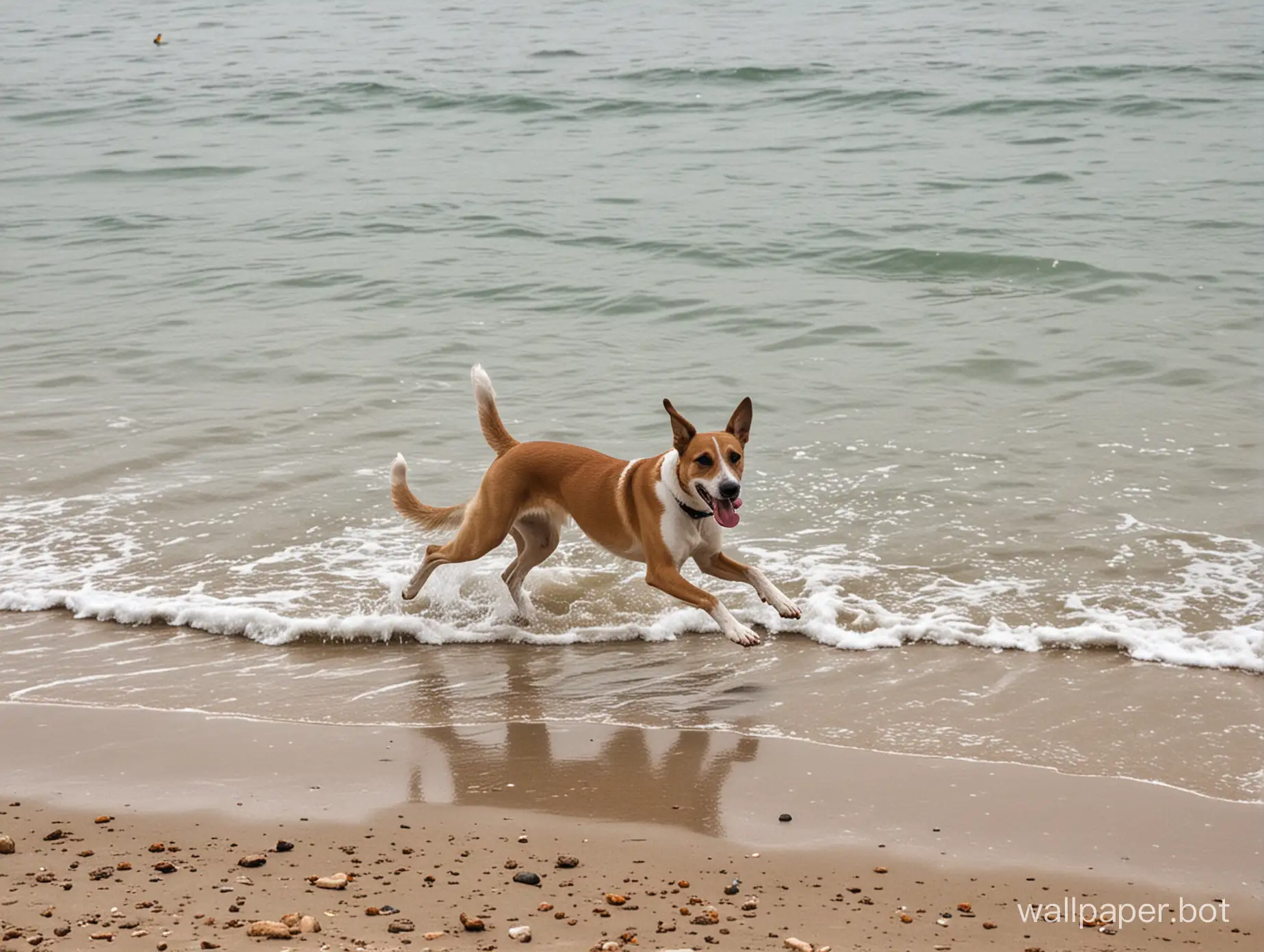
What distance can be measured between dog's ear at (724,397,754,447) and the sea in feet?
3.54

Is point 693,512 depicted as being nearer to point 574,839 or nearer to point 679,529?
point 679,529

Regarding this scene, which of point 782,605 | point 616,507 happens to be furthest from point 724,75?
point 782,605

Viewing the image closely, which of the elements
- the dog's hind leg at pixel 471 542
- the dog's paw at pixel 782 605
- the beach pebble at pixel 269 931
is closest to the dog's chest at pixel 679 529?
the dog's paw at pixel 782 605

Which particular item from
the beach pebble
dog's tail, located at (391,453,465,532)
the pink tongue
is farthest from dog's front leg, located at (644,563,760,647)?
the beach pebble

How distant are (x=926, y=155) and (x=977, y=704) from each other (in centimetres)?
1559

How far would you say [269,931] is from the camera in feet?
12.4

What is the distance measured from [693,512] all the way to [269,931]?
3258mm

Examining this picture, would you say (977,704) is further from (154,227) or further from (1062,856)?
(154,227)

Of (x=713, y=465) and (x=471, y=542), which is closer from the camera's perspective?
(x=713, y=465)

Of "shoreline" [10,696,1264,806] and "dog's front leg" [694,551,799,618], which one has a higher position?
"dog's front leg" [694,551,799,618]

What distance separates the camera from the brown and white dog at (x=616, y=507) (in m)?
6.34

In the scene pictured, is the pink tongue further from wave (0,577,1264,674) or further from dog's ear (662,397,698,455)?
wave (0,577,1264,674)

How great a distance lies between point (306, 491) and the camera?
30.0 feet

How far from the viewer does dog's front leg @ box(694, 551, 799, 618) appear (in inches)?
258
